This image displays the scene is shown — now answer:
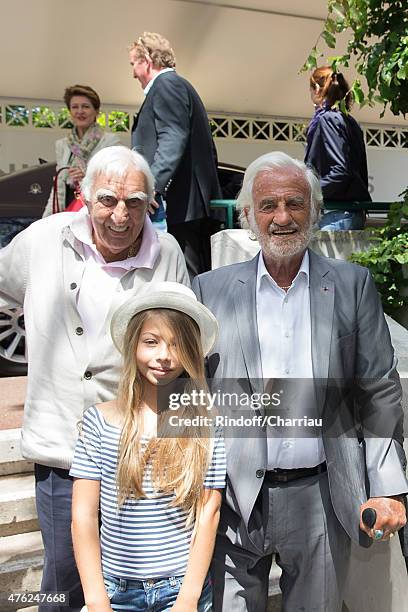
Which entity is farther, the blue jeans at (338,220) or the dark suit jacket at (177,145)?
the blue jeans at (338,220)

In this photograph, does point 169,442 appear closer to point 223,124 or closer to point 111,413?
point 111,413

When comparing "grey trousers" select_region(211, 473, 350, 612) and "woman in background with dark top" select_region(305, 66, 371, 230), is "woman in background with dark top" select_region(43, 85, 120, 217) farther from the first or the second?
"grey trousers" select_region(211, 473, 350, 612)

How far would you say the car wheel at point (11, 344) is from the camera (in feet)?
16.2

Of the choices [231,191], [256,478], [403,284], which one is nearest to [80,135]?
[231,191]

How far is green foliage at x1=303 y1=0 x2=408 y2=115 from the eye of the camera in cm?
301

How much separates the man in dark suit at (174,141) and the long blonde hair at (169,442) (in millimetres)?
1630

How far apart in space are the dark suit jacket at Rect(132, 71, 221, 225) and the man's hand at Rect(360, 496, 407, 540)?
6.80 ft

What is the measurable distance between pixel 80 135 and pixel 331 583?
3395 mm

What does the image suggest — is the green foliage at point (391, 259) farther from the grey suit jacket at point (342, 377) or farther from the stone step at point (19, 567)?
the stone step at point (19, 567)

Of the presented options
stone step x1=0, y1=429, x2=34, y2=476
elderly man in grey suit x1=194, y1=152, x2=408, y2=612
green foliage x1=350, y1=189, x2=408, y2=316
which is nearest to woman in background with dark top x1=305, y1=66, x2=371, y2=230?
green foliage x1=350, y1=189, x2=408, y2=316

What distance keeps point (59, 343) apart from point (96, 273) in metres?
0.28

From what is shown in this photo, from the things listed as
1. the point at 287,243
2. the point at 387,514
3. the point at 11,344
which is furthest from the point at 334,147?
the point at 11,344

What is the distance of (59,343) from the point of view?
2045 millimetres

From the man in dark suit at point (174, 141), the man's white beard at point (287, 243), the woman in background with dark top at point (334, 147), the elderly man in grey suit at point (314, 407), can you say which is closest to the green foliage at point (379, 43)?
the woman in background with dark top at point (334, 147)
